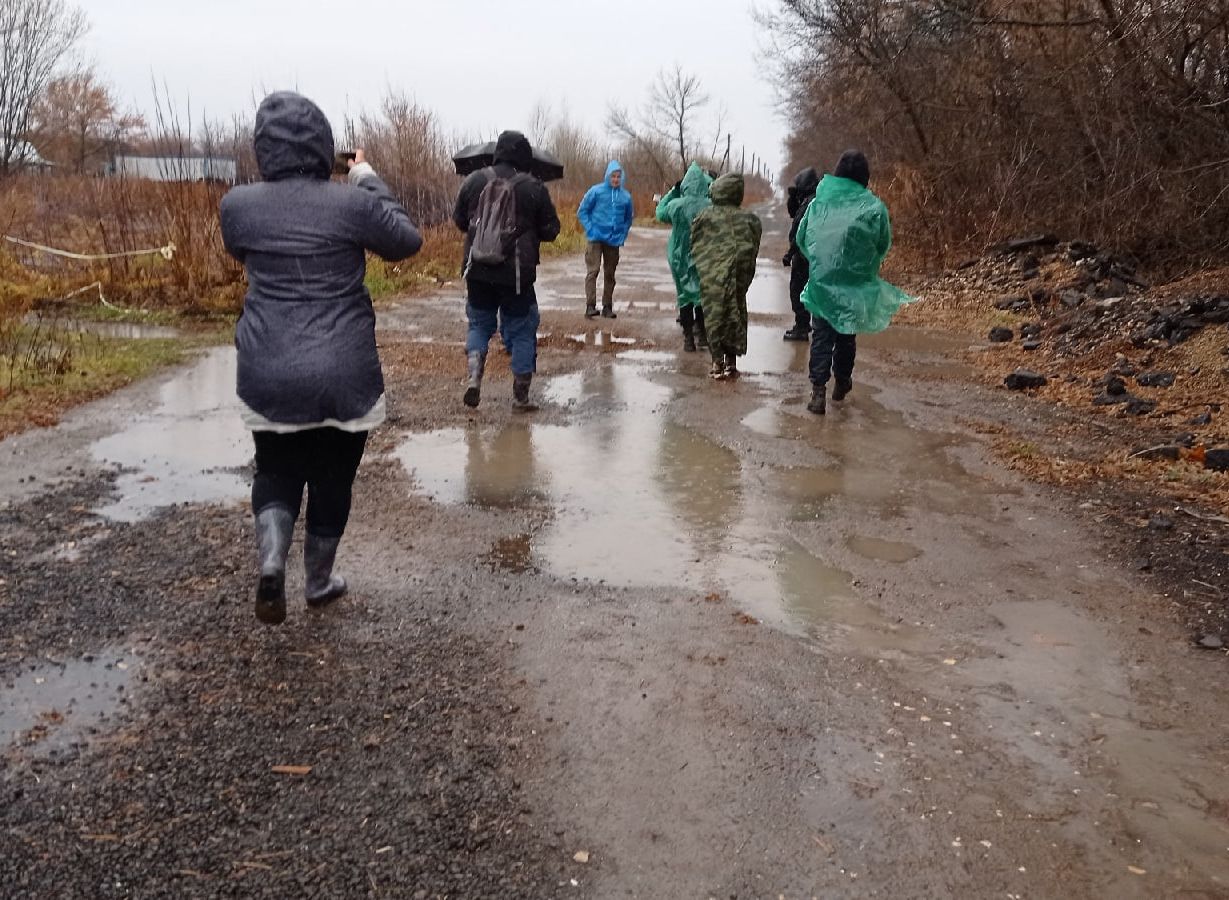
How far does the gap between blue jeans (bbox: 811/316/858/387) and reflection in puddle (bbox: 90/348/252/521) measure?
3938mm

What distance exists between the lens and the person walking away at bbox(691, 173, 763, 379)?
28.6 ft

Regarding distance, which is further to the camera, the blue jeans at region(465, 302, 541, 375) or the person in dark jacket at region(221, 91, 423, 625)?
the blue jeans at region(465, 302, 541, 375)

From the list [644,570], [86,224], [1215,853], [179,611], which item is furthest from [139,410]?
[86,224]

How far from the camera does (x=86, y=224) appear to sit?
16.7 metres

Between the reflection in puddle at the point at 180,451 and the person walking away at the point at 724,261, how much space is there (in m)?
3.81

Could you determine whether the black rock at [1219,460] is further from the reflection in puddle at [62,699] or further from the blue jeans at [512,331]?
the reflection in puddle at [62,699]

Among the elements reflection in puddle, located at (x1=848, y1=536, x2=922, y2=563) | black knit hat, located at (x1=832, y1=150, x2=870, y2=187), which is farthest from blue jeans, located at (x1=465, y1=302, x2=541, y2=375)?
reflection in puddle, located at (x1=848, y1=536, x2=922, y2=563)

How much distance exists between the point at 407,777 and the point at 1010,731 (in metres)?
1.87

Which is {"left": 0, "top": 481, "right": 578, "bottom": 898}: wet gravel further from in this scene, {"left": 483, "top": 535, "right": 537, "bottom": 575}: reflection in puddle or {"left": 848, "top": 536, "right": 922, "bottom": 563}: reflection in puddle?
{"left": 848, "top": 536, "right": 922, "bottom": 563}: reflection in puddle

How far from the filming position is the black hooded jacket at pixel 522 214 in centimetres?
730

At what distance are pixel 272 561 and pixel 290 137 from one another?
1462 mm

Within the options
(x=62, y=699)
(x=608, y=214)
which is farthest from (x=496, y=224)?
(x=608, y=214)

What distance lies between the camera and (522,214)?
24.0ft

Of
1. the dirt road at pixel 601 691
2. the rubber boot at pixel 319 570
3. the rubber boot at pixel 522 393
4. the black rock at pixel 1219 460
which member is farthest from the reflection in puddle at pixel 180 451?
the black rock at pixel 1219 460
